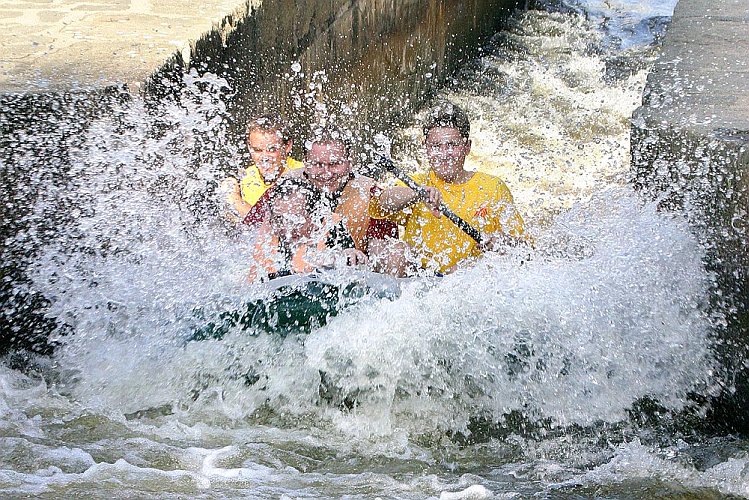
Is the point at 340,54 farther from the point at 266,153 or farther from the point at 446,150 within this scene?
the point at 446,150

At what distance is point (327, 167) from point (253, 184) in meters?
0.54

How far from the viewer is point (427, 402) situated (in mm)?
3139

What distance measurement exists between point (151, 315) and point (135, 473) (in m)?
1.09

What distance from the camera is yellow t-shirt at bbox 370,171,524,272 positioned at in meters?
3.68

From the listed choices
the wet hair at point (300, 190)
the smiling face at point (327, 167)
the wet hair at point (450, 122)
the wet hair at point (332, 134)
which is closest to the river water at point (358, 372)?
the wet hair at point (300, 190)

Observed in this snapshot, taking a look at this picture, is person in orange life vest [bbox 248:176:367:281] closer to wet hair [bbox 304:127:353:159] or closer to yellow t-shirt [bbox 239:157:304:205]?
yellow t-shirt [bbox 239:157:304:205]

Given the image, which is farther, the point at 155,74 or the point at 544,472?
the point at 155,74

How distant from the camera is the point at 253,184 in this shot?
4074mm

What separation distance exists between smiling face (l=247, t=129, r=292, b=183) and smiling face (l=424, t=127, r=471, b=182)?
703mm

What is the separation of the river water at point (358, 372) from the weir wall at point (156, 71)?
0.36ft

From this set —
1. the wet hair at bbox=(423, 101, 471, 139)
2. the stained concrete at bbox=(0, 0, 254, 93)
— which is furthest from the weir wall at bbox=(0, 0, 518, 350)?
the wet hair at bbox=(423, 101, 471, 139)

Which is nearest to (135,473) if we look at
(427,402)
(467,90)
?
(427,402)

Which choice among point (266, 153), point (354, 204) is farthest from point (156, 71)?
point (354, 204)

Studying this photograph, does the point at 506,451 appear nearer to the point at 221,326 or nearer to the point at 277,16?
the point at 221,326
